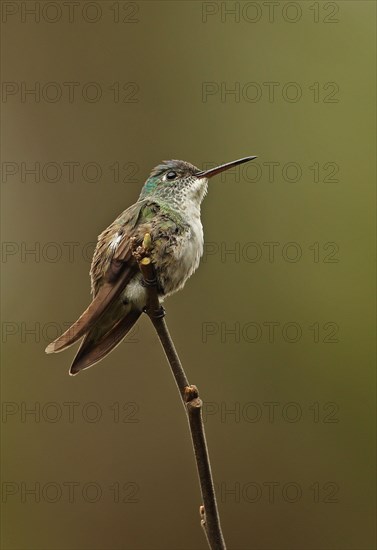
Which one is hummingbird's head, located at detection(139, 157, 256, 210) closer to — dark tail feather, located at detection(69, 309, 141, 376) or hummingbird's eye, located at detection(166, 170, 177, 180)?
hummingbird's eye, located at detection(166, 170, 177, 180)

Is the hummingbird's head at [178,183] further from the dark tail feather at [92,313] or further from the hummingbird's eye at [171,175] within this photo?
the dark tail feather at [92,313]

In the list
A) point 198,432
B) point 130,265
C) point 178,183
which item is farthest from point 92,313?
point 178,183

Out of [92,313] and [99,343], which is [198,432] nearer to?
[92,313]

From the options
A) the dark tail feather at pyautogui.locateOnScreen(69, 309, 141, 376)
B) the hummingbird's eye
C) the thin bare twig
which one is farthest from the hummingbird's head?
the thin bare twig

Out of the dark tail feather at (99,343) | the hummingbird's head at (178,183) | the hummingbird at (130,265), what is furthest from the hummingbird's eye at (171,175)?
the dark tail feather at (99,343)

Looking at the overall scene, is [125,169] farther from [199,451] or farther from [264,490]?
[199,451]
